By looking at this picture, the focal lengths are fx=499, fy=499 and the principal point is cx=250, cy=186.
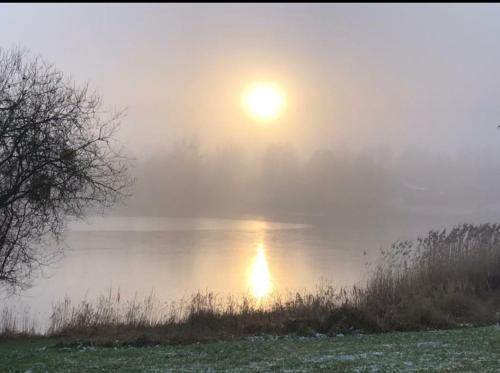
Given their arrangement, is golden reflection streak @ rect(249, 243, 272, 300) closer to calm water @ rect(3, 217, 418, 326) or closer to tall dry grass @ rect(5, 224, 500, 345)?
calm water @ rect(3, 217, 418, 326)

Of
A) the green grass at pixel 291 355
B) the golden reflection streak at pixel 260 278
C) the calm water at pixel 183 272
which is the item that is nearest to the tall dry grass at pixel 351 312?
the green grass at pixel 291 355

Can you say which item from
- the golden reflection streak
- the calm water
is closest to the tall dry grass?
the calm water

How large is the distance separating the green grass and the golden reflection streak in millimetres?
8806

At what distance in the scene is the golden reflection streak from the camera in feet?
75.1

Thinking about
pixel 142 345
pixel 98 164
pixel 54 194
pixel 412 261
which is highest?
pixel 98 164

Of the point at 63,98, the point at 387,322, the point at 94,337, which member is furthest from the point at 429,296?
the point at 63,98

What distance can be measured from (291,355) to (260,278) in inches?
819

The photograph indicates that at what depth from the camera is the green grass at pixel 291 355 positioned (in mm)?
6953

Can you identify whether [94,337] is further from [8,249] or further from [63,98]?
[63,98]

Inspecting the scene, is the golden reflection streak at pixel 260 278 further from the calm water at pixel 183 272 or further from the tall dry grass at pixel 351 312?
the tall dry grass at pixel 351 312

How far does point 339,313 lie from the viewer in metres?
12.3

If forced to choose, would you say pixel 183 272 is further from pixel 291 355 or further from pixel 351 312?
pixel 291 355

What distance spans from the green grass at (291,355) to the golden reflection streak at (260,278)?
8806 millimetres

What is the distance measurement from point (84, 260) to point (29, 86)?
27603 mm
